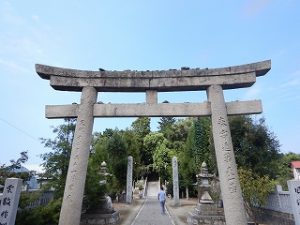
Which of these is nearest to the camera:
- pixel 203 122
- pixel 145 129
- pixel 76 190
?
pixel 76 190

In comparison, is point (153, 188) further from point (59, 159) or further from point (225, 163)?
point (225, 163)

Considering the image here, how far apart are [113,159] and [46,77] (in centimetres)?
2058

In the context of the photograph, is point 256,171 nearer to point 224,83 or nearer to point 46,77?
point 224,83

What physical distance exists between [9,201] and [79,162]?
85.3 inches

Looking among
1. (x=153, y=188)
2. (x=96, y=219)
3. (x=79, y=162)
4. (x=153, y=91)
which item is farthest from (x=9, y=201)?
(x=153, y=188)

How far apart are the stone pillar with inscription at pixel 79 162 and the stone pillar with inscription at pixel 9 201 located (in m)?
1.40

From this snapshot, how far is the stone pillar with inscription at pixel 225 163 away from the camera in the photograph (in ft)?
25.5

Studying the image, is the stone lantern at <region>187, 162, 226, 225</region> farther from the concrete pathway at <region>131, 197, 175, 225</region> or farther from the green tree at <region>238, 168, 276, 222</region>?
the green tree at <region>238, 168, 276, 222</region>

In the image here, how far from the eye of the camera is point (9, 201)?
22.7ft

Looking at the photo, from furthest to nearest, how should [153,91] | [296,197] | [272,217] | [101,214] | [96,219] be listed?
1. [101,214]
2. [96,219]
3. [272,217]
4. [153,91]
5. [296,197]

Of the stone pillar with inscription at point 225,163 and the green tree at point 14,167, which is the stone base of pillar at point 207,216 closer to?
the stone pillar with inscription at point 225,163

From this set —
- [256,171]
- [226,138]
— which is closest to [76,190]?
[226,138]

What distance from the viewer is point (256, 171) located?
15867 mm

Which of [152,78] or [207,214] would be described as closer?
[152,78]
